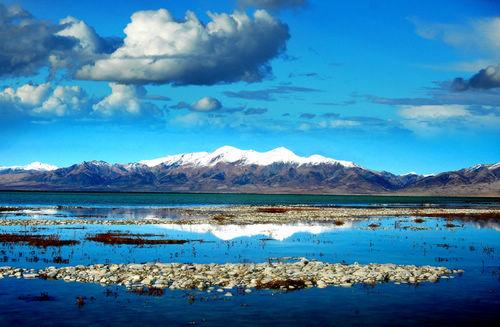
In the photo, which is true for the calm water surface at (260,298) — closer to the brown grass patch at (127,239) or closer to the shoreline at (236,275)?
the shoreline at (236,275)

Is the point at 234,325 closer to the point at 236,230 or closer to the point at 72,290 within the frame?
the point at 72,290

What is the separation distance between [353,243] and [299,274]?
68.6 feet

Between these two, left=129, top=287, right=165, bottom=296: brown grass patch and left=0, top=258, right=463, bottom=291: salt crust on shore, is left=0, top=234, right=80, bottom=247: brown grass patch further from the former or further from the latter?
left=129, top=287, right=165, bottom=296: brown grass patch

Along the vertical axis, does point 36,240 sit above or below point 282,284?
above

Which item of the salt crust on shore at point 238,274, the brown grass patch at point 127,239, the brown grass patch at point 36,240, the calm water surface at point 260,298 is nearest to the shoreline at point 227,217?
the brown grass patch at point 36,240

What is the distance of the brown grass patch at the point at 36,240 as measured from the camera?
48.1m

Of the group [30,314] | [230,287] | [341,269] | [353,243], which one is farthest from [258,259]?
[30,314]

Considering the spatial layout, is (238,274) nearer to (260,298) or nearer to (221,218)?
(260,298)

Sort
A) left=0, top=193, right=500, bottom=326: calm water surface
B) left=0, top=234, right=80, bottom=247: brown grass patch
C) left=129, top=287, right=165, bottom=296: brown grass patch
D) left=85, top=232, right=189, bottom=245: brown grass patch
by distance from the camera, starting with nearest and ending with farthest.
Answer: left=0, top=193, right=500, bottom=326: calm water surface < left=129, top=287, right=165, bottom=296: brown grass patch < left=0, top=234, right=80, bottom=247: brown grass patch < left=85, top=232, right=189, bottom=245: brown grass patch

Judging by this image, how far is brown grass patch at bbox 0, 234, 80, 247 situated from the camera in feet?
158

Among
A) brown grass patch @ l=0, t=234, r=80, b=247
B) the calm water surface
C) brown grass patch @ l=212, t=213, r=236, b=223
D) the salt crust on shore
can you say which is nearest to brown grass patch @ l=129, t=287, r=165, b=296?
the calm water surface

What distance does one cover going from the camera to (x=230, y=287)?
1113 inches

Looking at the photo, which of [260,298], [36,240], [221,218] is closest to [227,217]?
[221,218]

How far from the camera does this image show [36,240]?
50031mm
